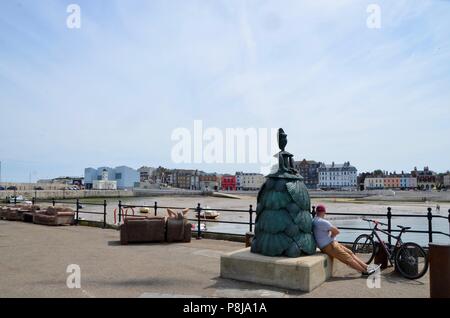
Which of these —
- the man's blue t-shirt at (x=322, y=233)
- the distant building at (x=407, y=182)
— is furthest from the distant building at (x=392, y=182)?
the man's blue t-shirt at (x=322, y=233)

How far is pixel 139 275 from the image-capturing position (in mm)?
7637

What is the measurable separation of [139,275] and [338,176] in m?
178

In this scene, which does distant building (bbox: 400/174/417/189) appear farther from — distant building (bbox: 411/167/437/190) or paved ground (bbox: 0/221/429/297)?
paved ground (bbox: 0/221/429/297)

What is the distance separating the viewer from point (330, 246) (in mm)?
7562

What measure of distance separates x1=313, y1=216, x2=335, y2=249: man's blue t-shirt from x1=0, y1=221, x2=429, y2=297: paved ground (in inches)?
27.1

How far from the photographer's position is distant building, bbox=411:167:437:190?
17020 cm

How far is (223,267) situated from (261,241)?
2.86 ft

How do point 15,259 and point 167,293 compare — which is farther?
point 15,259

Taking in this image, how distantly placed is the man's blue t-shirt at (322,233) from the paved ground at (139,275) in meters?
0.69

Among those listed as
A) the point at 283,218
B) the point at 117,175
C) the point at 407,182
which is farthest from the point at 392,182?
the point at 283,218

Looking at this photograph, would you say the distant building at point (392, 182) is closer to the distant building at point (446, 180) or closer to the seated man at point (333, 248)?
the distant building at point (446, 180)

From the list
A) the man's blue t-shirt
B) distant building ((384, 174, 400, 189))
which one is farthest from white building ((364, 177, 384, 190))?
the man's blue t-shirt
